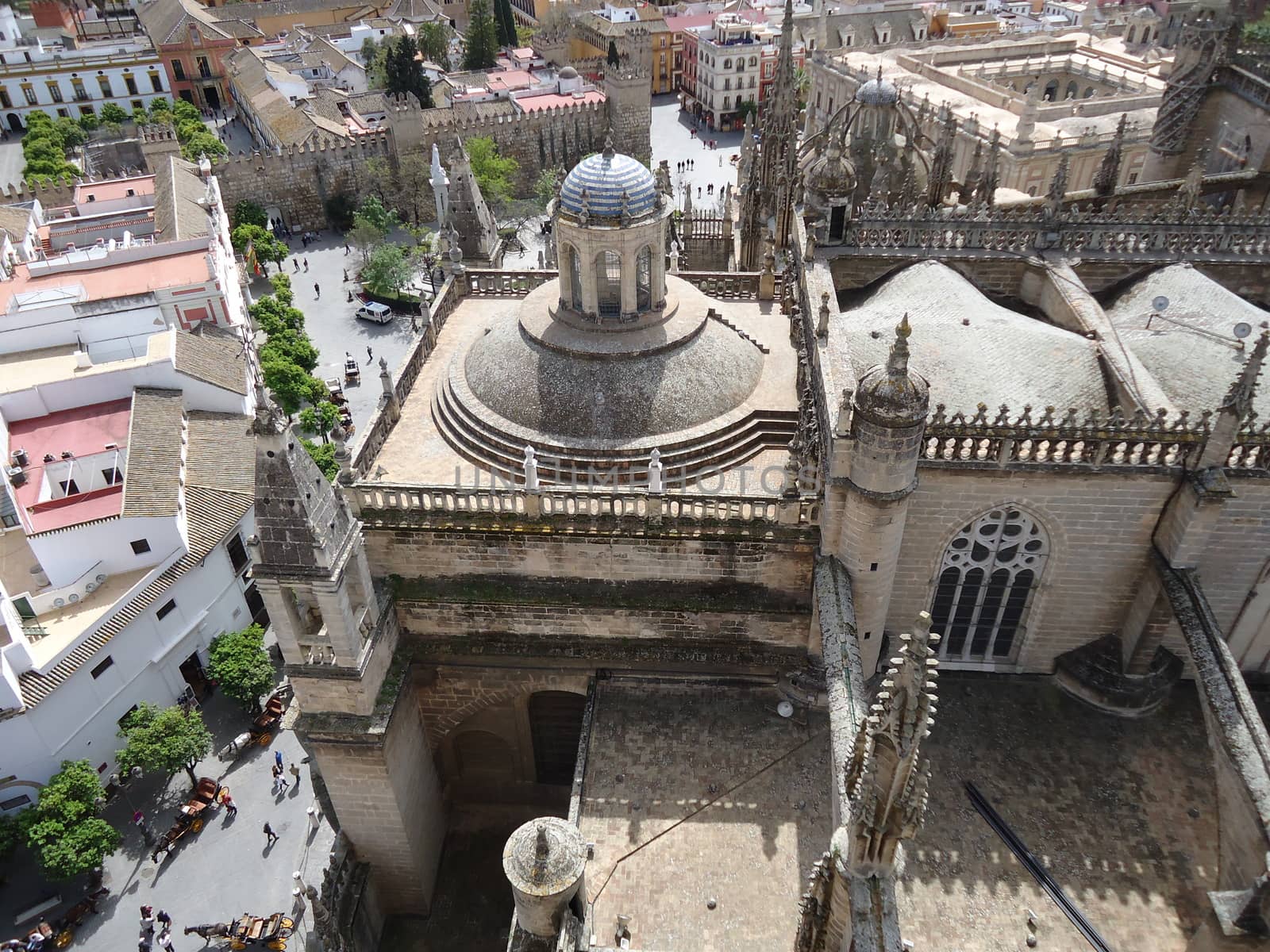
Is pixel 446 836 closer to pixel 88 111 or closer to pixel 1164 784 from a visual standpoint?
pixel 1164 784

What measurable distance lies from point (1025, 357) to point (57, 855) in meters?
34.1

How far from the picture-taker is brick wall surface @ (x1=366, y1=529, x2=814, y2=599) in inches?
875

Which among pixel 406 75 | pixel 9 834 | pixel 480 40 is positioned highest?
pixel 406 75

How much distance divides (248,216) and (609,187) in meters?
64.6

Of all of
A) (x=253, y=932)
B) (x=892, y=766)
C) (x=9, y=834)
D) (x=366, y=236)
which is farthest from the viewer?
(x=366, y=236)

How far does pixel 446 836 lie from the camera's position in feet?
93.4

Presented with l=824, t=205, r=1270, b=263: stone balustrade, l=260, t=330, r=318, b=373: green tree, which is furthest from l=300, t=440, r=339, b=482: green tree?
l=824, t=205, r=1270, b=263: stone balustrade

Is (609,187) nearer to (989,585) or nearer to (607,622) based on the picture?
(607,622)

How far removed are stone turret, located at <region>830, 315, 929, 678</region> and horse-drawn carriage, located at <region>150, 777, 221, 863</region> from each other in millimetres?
26205

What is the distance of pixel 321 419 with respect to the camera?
163 ft

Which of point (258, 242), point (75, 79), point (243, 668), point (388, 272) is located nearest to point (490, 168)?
point (388, 272)

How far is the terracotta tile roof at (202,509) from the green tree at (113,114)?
81.6 meters

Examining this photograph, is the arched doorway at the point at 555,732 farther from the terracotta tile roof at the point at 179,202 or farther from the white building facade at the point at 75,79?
the white building facade at the point at 75,79

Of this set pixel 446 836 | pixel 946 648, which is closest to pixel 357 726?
pixel 446 836
